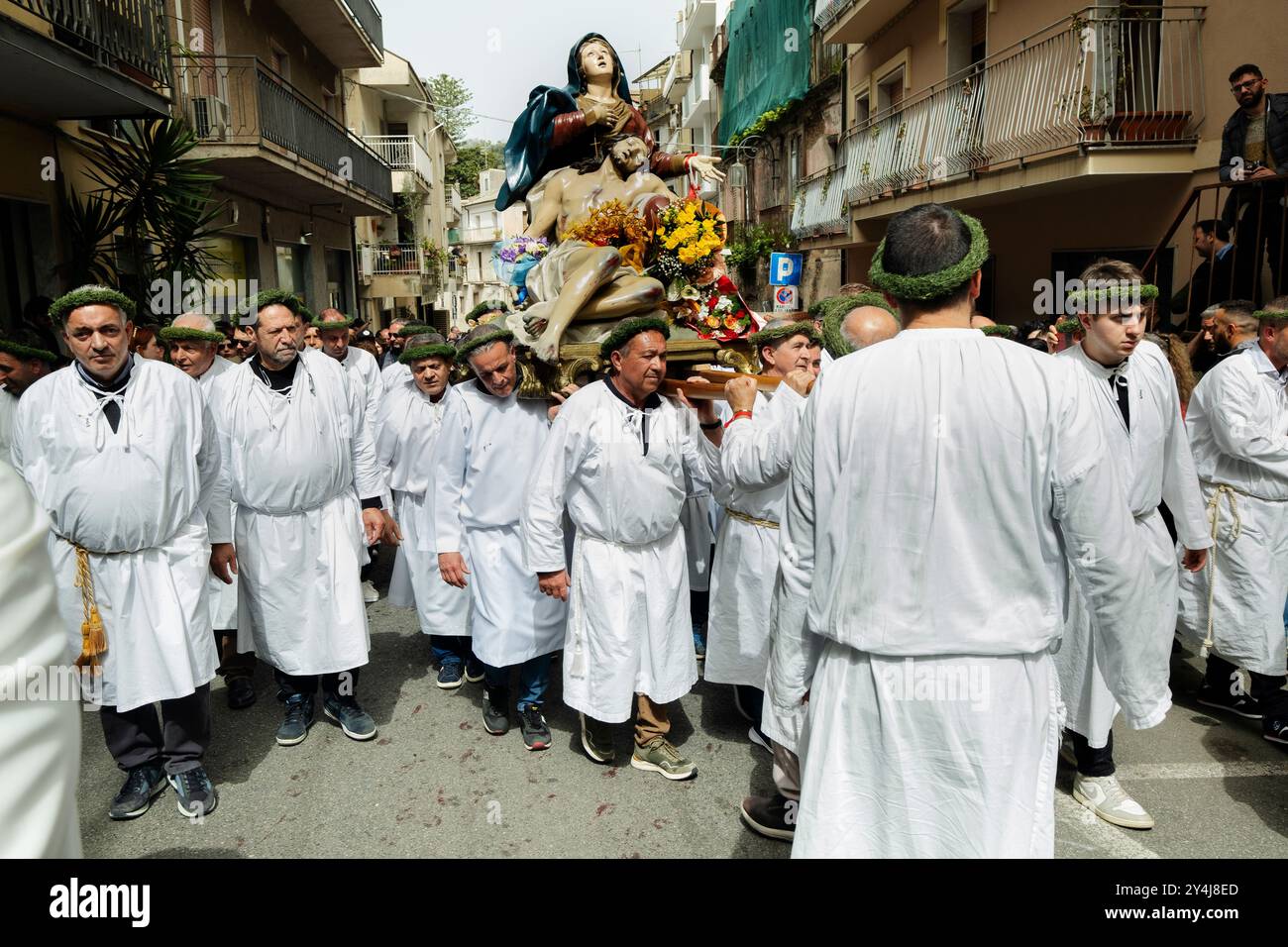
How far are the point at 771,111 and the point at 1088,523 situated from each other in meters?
24.9

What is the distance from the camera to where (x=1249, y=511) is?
15.2 feet

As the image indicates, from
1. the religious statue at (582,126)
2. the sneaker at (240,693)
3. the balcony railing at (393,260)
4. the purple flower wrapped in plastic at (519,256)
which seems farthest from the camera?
the balcony railing at (393,260)

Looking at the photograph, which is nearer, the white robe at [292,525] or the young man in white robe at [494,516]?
the white robe at [292,525]

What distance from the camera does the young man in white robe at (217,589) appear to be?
5145mm

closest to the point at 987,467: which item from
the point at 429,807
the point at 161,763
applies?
the point at 429,807

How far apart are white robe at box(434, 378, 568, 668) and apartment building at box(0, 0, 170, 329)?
5.25 metres

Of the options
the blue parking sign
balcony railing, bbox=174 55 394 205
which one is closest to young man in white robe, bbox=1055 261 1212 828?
balcony railing, bbox=174 55 394 205

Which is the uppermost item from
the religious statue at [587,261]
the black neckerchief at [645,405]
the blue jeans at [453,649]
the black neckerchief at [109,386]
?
the religious statue at [587,261]

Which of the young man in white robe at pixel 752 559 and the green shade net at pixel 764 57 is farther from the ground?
the green shade net at pixel 764 57

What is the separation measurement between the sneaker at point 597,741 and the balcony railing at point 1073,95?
27.0 feet

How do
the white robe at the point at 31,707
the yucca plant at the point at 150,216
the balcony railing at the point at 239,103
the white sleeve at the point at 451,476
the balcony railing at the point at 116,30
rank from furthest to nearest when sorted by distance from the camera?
Answer: the balcony railing at the point at 239,103 < the yucca plant at the point at 150,216 < the balcony railing at the point at 116,30 < the white sleeve at the point at 451,476 < the white robe at the point at 31,707

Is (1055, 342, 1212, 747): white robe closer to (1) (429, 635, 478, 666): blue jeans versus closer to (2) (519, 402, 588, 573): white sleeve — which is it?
(2) (519, 402, 588, 573): white sleeve

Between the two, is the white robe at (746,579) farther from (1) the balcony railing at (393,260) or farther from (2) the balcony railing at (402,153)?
(2) the balcony railing at (402,153)

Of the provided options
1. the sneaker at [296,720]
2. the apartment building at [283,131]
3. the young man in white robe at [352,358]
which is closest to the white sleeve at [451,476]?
the sneaker at [296,720]
